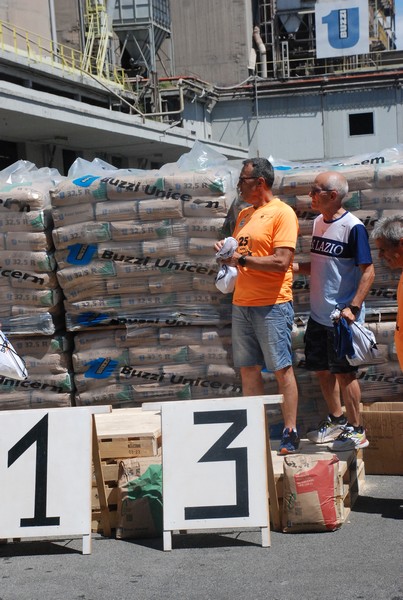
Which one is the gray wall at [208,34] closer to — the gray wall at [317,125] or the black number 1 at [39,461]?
the gray wall at [317,125]

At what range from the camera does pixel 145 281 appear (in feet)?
24.9

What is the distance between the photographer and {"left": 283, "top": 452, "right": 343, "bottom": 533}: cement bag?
17.9 ft

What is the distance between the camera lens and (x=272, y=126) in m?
44.1

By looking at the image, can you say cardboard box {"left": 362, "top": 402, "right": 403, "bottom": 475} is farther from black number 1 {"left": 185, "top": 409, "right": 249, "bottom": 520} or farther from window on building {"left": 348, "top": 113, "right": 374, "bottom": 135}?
window on building {"left": 348, "top": 113, "right": 374, "bottom": 135}

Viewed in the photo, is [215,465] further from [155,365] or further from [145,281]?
[145,281]

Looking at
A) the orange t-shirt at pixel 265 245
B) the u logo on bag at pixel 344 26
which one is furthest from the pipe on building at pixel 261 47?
the orange t-shirt at pixel 265 245

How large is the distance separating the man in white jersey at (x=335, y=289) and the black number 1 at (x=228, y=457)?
1163mm

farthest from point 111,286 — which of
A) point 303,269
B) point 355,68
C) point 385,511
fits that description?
point 355,68

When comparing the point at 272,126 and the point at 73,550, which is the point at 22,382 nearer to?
the point at 73,550

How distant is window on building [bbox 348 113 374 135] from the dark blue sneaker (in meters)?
38.6

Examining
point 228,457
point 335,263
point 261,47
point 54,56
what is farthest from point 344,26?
point 228,457

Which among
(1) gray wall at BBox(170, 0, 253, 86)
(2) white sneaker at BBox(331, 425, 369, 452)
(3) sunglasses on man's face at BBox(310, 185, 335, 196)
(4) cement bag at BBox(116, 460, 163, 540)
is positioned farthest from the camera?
(1) gray wall at BBox(170, 0, 253, 86)

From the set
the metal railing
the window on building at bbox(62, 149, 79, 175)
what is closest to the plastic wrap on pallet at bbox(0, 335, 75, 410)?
the metal railing

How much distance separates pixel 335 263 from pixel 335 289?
177mm
